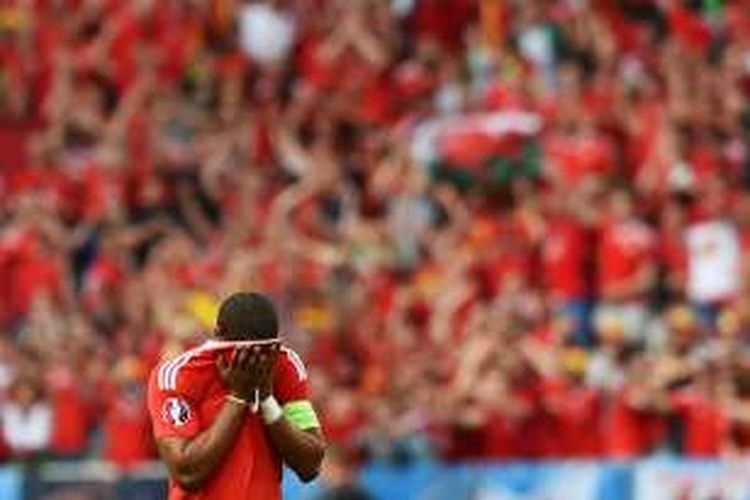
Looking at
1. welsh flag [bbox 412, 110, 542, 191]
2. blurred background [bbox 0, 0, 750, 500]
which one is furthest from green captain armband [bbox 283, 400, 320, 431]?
welsh flag [bbox 412, 110, 542, 191]

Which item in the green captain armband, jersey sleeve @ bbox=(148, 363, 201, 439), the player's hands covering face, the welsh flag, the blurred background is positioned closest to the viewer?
the player's hands covering face

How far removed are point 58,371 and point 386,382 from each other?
242cm

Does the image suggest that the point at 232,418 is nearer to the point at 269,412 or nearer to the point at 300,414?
the point at 269,412

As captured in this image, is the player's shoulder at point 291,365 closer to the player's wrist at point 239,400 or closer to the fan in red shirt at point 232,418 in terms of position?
the fan in red shirt at point 232,418

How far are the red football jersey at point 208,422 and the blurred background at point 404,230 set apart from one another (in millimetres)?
5525

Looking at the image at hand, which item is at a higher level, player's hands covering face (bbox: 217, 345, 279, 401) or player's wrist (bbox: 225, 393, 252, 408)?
player's hands covering face (bbox: 217, 345, 279, 401)

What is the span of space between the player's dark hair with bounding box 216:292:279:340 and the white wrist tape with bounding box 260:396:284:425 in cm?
26

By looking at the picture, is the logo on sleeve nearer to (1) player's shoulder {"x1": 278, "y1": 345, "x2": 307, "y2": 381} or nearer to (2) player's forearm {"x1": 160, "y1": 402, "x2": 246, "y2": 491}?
(2) player's forearm {"x1": 160, "y1": 402, "x2": 246, "y2": 491}

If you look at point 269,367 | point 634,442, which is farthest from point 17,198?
point 269,367

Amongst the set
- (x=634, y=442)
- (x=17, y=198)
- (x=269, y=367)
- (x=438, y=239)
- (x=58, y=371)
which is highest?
(x=17, y=198)

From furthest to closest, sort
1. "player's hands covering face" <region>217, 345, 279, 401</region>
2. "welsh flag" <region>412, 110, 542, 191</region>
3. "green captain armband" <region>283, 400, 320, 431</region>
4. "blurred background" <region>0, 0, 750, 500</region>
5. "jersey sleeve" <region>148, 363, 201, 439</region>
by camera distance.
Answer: "welsh flag" <region>412, 110, 542, 191</region> < "blurred background" <region>0, 0, 750, 500</region> < "green captain armband" <region>283, 400, 320, 431</region> < "jersey sleeve" <region>148, 363, 201, 439</region> < "player's hands covering face" <region>217, 345, 279, 401</region>

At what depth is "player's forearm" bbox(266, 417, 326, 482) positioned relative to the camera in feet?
27.1

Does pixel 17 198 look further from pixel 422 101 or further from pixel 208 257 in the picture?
pixel 422 101

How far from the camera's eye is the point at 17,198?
20.3 metres
